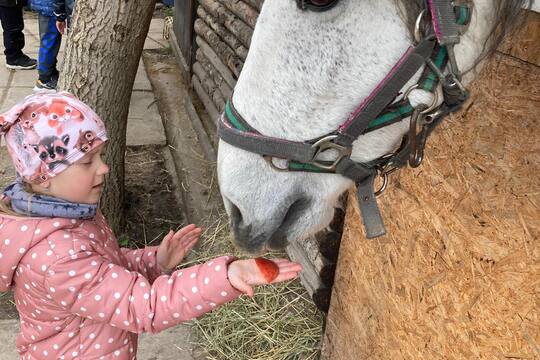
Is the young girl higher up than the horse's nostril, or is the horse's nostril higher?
the horse's nostril

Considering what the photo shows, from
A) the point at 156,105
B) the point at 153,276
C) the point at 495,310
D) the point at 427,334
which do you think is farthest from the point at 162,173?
the point at 495,310

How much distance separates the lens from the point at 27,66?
6223 millimetres

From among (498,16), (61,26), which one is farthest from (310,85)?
(61,26)

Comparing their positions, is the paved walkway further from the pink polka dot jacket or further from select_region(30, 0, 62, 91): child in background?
the pink polka dot jacket

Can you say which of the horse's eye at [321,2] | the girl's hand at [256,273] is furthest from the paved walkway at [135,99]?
the horse's eye at [321,2]

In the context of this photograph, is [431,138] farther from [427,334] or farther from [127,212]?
[127,212]

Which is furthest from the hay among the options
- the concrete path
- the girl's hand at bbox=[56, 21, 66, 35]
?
the girl's hand at bbox=[56, 21, 66, 35]

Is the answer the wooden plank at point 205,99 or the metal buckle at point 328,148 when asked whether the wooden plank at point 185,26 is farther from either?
the metal buckle at point 328,148

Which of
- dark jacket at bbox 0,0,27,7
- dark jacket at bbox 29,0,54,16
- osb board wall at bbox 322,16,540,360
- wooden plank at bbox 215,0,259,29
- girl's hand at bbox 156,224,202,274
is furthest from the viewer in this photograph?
dark jacket at bbox 0,0,27,7

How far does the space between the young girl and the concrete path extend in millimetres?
1197

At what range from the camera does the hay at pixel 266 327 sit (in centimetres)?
269

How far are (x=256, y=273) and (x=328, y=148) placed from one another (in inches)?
16.4

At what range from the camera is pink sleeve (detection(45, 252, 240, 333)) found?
149 cm

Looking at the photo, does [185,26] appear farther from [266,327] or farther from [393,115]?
[393,115]
